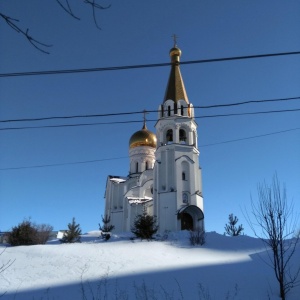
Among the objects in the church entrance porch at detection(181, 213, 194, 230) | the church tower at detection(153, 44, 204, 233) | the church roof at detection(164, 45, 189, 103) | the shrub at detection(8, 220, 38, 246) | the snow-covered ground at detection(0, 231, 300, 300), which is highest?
the church roof at detection(164, 45, 189, 103)

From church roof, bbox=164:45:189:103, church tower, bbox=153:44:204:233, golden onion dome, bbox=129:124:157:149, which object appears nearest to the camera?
church tower, bbox=153:44:204:233

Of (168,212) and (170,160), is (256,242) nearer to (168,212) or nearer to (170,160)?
(168,212)

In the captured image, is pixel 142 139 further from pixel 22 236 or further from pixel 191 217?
pixel 22 236

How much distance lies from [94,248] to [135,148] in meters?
21.6

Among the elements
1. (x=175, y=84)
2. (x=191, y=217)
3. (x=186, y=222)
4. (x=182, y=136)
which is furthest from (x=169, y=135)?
(x=186, y=222)

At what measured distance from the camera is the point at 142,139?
115 feet

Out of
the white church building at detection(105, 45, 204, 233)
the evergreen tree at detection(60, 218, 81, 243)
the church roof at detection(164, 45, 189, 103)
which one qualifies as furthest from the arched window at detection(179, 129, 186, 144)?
the evergreen tree at detection(60, 218, 81, 243)

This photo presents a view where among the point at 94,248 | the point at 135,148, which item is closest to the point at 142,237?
the point at 94,248

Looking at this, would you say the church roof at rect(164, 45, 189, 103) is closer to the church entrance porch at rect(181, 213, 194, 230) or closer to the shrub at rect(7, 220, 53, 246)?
the church entrance porch at rect(181, 213, 194, 230)

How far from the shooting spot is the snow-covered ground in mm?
8594

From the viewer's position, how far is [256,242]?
18.1 metres

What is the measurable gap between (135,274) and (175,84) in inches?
900

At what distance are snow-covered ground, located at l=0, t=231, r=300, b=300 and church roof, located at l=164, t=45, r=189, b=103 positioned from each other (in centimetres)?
1705

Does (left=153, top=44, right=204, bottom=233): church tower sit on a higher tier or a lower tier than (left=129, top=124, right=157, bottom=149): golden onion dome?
lower
